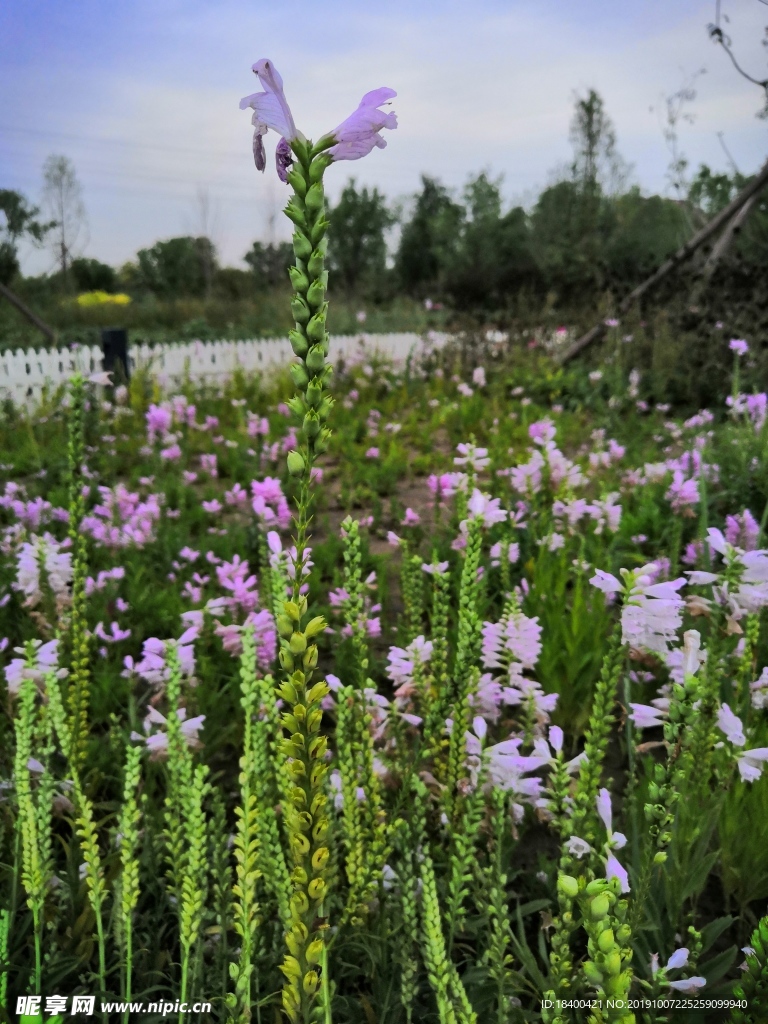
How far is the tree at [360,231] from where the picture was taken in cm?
4244

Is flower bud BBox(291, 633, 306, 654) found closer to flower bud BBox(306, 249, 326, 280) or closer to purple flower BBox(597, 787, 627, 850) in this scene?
flower bud BBox(306, 249, 326, 280)

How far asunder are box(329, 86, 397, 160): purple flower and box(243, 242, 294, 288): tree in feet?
98.6

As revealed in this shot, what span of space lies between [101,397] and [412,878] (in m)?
7.76

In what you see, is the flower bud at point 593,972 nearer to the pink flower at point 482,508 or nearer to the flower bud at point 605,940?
the flower bud at point 605,940

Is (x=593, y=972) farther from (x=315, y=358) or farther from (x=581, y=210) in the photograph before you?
(x=581, y=210)

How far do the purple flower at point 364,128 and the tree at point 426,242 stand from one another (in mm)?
38146

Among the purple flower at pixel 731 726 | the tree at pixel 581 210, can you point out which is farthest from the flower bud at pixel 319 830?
the tree at pixel 581 210

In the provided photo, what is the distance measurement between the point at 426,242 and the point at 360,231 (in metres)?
4.84

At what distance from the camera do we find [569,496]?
3330mm

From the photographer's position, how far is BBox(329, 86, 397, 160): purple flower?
0.76 meters

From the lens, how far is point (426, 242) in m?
41.1

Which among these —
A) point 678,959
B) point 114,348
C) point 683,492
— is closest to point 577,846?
point 678,959

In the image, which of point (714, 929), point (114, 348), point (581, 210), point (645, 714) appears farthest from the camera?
point (581, 210)

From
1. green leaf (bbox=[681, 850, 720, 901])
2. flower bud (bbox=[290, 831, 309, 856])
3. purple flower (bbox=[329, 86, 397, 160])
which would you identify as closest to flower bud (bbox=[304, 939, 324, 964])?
flower bud (bbox=[290, 831, 309, 856])
